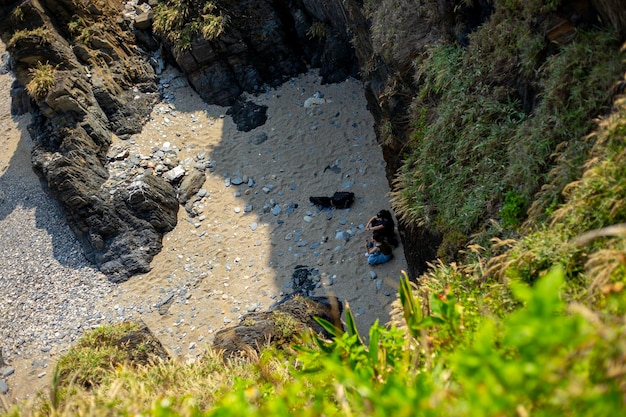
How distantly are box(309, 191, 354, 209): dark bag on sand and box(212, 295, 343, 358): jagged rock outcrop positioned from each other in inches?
115

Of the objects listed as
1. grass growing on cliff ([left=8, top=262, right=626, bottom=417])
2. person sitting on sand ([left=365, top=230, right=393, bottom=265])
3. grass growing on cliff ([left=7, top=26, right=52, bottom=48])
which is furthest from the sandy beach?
grass growing on cliff ([left=8, top=262, right=626, bottom=417])

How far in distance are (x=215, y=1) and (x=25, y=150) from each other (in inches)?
284

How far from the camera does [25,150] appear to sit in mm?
14602

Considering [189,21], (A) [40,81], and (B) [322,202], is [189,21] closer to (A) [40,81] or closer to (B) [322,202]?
(A) [40,81]

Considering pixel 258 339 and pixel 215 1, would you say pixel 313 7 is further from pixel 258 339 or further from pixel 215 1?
pixel 258 339

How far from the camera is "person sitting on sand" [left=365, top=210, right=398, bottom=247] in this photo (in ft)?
32.2

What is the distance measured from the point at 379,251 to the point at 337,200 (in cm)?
207

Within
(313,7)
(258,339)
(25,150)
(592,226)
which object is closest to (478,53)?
(592,226)

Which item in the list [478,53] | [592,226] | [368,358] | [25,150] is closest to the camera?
[368,358]

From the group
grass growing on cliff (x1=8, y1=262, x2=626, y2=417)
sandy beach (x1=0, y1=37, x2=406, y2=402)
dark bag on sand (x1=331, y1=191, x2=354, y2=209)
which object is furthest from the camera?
dark bag on sand (x1=331, y1=191, x2=354, y2=209)

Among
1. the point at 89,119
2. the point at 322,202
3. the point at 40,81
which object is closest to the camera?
the point at 322,202

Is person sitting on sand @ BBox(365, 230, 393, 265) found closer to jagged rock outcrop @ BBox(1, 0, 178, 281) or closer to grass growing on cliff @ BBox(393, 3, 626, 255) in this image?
grass growing on cliff @ BBox(393, 3, 626, 255)

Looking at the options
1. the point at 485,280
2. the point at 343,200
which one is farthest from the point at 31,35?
the point at 485,280

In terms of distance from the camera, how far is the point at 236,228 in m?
12.1
